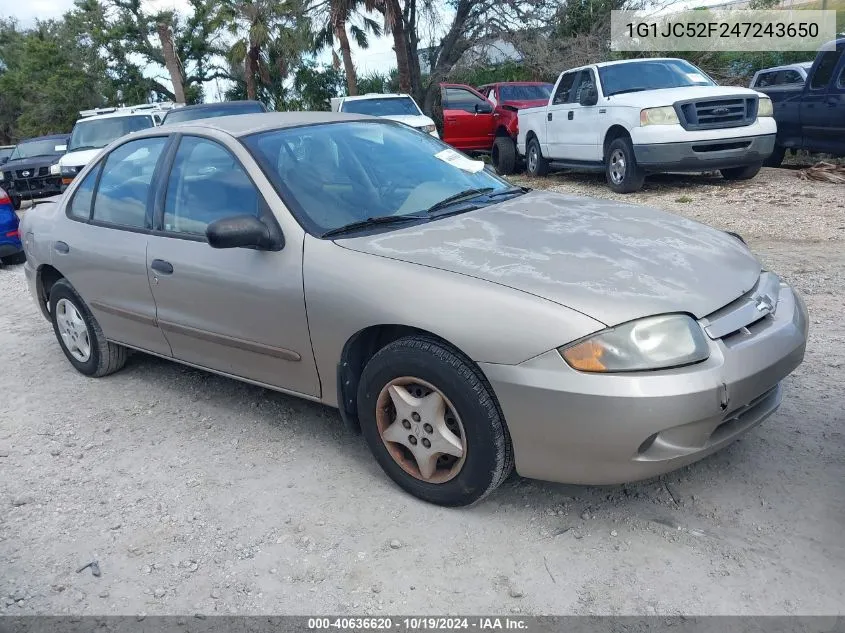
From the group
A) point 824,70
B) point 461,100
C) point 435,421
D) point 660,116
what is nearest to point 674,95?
point 660,116

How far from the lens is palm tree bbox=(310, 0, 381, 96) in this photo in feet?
74.8

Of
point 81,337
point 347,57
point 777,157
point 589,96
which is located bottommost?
point 777,157

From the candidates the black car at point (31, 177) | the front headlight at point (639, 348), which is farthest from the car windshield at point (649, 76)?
the black car at point (31, 177)

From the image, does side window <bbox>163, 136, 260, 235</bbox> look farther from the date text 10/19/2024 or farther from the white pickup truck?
the white pickup truck

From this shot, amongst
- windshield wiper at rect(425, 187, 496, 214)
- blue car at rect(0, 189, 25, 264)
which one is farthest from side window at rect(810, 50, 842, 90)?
blue car at rect(0, 189, 25, 264)

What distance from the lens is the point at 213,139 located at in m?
3.82

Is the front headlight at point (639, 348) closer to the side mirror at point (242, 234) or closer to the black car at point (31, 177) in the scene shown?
the side mirror at point (242, 234)

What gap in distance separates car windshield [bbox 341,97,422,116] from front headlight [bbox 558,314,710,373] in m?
11.3

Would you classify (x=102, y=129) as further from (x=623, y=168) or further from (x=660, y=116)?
(x=660, y=116)

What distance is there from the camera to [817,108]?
10523 mm

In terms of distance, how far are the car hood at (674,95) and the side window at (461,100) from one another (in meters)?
5.71

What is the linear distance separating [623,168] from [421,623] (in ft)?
28.1

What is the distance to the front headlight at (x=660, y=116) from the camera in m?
9.40

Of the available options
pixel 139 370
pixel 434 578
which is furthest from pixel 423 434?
pixel 139 370
